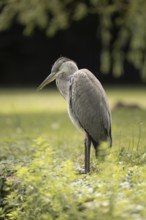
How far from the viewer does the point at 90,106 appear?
7.87 metres

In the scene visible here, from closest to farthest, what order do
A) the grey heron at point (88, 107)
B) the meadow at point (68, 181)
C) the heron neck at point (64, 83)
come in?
the meadow at point (68, 181) → the grey heron at point (88, 107) → the heron neck at point (64, 83)

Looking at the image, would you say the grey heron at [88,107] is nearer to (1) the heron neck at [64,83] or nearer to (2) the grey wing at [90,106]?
(2) the grey wing at [90,106]

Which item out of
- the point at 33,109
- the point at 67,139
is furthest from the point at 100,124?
the point at 33,109

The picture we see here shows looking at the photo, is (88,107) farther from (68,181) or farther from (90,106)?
(68,181)

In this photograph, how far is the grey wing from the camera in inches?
307

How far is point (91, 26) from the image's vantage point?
28.4m

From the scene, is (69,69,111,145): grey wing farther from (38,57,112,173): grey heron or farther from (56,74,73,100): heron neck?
(56,74,73,100): heron neck

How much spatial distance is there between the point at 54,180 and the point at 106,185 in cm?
50

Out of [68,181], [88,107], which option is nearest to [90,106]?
[88,107]

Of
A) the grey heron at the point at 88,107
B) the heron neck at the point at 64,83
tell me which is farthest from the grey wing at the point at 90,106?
the heron neck at the point at 64,83

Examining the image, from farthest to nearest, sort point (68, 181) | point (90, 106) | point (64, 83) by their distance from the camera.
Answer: point (64, 83)
point (90, 106)
point (68, 181)

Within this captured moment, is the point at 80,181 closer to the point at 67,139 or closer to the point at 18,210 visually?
the point at 18,210

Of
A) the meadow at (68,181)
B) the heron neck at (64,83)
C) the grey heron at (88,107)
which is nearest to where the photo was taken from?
the meadow at (68,181)

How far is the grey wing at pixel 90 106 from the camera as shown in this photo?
7.79 metres
